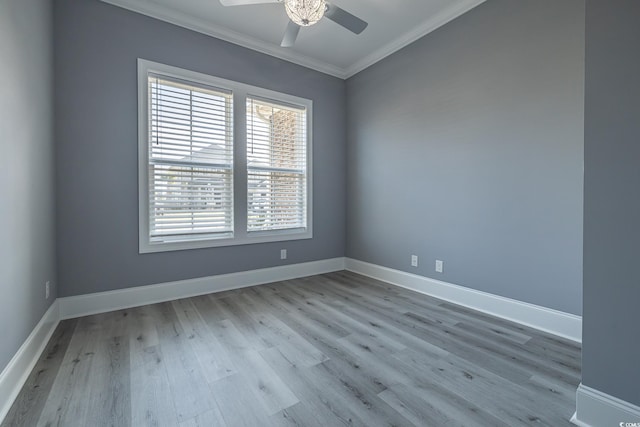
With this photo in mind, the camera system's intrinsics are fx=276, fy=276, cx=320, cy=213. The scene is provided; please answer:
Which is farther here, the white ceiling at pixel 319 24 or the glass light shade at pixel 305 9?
the white ceiling at pixel 319 24

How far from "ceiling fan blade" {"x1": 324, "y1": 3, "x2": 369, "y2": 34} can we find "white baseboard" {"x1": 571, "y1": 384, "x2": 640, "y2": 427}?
2721 mm

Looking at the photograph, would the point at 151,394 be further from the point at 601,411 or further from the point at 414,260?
the point at 414,260

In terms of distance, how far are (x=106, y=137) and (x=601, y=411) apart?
3.83m

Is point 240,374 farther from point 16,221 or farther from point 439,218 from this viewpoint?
point 439,218

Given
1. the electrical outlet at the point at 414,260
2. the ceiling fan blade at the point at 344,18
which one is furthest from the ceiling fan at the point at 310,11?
the electrical outlet at the point at 414,260

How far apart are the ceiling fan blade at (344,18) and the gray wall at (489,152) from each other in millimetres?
1126

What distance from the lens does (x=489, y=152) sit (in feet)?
8.34

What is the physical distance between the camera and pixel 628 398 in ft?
3.78

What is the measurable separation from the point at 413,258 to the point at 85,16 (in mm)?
3987

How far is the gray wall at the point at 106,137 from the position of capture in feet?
7.93

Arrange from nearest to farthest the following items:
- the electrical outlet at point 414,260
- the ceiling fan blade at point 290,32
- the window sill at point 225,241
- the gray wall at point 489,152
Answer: the gray wall at point 489,152, the ceiling fan blade at point 290,32, the window sill at point 225,241, the electrical outlet at point 414,260

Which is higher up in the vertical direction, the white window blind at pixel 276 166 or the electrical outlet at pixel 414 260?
the white window blind at pixel 276 166

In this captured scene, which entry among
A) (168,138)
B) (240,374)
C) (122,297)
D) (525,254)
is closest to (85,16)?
(168,138)

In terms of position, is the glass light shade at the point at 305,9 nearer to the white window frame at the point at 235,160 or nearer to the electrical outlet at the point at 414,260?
the white window frame at the point at 235,160
